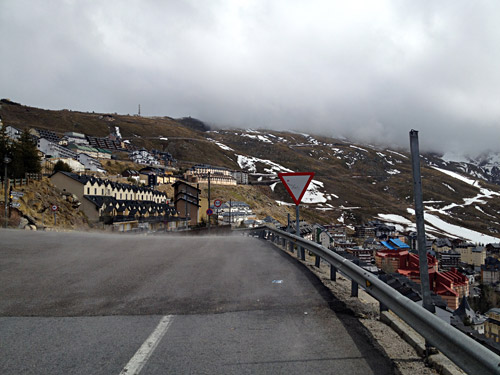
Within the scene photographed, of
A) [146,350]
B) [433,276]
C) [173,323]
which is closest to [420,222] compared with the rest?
[146,350]

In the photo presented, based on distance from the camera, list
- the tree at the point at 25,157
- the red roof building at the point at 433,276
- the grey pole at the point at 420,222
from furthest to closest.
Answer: the tree at the point at 25,157 < the red roof building at the point at 433,276 < the grey pole at the point at 420,222

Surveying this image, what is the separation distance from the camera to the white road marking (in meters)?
3.35

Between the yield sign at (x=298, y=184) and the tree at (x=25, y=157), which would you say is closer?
the yield sign at (x=298, y=184)

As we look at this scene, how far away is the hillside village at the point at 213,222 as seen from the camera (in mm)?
20969

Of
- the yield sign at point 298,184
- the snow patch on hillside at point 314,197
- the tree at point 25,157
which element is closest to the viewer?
the yield sign at point 298,184

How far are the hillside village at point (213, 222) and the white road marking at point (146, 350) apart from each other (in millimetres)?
3240

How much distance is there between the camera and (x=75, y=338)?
13.7ft

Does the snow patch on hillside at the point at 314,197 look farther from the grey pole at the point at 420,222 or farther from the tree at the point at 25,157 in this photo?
the grey pole at the point at 420,222

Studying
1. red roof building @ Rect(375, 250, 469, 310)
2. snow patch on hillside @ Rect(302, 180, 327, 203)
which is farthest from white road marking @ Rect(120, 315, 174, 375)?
snow patch on hillside @ Rect(302, 180, 327, 203)

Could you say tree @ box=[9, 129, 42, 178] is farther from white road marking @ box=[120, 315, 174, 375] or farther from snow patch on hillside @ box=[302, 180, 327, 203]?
snow patch on hillside @ box=[302, 180, 327, 203]

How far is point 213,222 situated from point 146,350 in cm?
6617

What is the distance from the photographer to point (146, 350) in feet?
12.5

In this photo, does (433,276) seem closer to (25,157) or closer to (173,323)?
(173,323)

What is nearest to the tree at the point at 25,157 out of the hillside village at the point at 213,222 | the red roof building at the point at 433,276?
the hillside village at the point at 213,222
